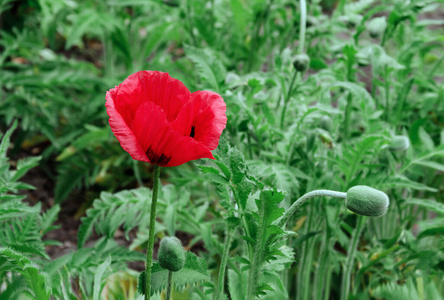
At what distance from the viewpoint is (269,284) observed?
3.04ft

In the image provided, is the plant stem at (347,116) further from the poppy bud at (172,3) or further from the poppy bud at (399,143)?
the poppy bud at (172,3)

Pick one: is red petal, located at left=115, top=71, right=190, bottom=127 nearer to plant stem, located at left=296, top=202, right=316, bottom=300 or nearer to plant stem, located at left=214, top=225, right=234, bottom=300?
plant stem, located at left=214, top=225, right=234, bottom=300

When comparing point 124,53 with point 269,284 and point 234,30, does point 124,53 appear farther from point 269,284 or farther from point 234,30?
point 269,284

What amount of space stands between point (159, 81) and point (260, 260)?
386 millimetres

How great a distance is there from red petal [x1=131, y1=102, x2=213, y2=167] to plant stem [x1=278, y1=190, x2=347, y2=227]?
0.58 ft

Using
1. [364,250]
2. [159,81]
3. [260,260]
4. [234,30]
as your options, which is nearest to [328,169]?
[364,250]

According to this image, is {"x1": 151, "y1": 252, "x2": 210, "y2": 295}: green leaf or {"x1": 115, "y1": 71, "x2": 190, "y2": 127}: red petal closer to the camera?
{"x1": 115, "y1": 71, "x2": 190, "y2": 127}: red petal

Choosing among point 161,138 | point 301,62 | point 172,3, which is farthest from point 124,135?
point 172,3

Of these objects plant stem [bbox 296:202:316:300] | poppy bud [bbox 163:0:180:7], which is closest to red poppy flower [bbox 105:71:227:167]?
plant stem [bbox 296:202:316:300]

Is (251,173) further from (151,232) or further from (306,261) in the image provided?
(306,261)

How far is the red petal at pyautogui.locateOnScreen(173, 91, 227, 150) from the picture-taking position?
795 millimetres

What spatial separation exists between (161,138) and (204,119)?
102 mm

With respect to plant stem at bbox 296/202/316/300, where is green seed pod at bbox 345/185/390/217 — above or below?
above

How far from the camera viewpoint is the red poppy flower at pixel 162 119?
0.75 m
